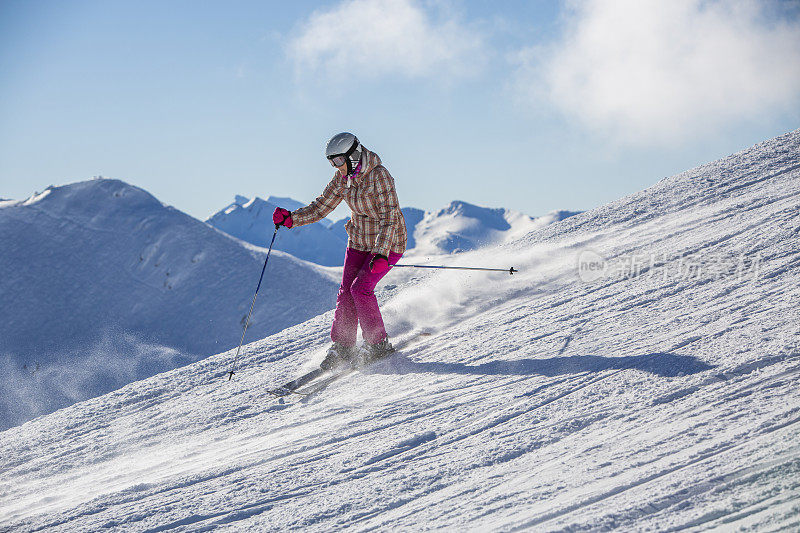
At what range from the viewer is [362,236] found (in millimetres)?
5301

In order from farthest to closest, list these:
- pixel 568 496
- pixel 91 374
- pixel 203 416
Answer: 1. pixel 91 374
2. pixel 203 416
3. pixel 568 496

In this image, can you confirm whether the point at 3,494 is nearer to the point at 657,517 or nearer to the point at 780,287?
the point at 657,517

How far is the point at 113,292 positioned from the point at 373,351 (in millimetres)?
27655

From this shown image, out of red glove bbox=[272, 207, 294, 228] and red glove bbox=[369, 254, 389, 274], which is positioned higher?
red glove bbox=[272, 207, 294, 228]

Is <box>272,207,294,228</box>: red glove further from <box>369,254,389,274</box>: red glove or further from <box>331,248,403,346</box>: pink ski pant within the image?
<box>369,254,389,274</box>: red glove

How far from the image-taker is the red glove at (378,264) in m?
4.90

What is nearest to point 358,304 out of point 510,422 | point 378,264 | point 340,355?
point 378,264

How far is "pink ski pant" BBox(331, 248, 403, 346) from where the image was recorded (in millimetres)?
5051

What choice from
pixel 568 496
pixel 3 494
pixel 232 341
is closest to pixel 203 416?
pixel 3 494

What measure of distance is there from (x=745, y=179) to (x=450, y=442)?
6.57 meters

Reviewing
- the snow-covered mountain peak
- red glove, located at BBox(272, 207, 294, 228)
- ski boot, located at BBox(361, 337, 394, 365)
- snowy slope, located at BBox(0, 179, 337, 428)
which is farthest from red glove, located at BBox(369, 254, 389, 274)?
the snow-covered mountain peak

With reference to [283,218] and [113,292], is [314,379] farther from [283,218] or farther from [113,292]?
[113,292]

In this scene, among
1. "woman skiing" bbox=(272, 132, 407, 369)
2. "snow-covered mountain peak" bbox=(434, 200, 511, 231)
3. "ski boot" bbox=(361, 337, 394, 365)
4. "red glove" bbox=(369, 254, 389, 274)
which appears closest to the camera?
"red glove" bbox=(369, 254, 389, 274)

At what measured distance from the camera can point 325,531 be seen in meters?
2.73
